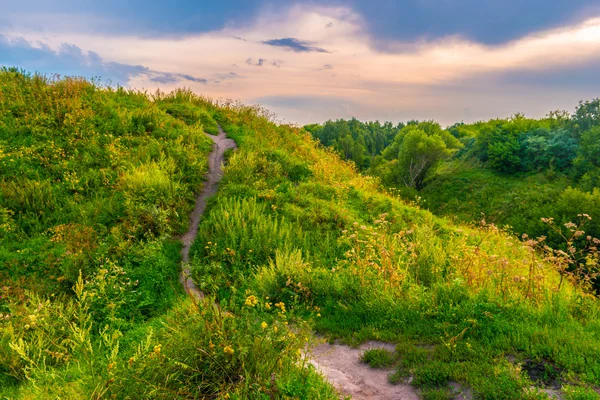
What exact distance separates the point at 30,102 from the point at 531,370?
1649cm

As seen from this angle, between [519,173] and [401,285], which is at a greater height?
[519,173]

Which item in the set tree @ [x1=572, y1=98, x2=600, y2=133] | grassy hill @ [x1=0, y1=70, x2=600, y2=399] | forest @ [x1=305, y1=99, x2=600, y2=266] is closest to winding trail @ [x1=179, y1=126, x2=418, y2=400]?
grassy hill @ [x1=0, y1=70, x2=600, y2=399]

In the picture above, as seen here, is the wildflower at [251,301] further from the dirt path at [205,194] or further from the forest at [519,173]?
the forest at [519,173]

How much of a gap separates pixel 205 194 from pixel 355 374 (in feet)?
26.3

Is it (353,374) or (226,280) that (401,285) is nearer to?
(353,374)

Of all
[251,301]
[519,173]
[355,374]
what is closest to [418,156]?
[519,173]

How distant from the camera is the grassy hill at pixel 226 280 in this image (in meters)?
3.68

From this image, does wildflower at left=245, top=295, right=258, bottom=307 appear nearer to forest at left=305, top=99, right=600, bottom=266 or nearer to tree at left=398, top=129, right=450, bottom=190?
forest at left=305, top=99, right=600, bottom=266

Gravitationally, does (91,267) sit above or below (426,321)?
below

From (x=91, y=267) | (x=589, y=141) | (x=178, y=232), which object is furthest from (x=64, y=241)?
(x=589, y=141)

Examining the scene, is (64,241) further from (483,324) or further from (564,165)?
(564,165)

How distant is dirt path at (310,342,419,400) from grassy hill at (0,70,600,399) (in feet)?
0.62

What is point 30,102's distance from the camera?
12.6 m

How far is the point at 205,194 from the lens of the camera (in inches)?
433
